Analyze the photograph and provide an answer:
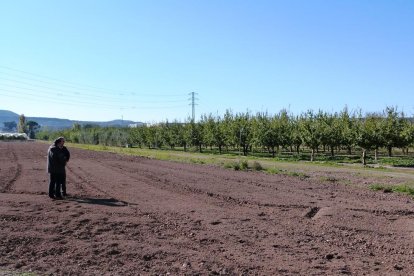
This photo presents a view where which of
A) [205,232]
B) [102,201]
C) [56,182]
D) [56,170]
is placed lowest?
[205,232]

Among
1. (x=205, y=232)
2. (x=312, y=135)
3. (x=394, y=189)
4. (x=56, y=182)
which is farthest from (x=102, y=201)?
(x=312, y=135)

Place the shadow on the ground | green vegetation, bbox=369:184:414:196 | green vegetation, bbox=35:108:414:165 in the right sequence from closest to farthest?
the shadow on the ground, green vegetation, bbox=369:184:414:196, green vegetation, bbox=35:108:414:165

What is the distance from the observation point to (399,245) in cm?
853

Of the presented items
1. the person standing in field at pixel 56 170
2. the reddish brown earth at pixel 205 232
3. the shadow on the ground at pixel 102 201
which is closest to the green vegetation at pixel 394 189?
the reddish brown earth at pixel 205 232

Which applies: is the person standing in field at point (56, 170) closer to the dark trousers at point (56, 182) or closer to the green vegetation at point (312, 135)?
the dark trousers at point (56, 182)

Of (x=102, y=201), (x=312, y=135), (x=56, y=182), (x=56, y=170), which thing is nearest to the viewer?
(x=102, y=201)

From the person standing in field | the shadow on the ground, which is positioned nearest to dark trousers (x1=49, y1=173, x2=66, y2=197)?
the person standing in field

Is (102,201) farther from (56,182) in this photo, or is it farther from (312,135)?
(312,135)

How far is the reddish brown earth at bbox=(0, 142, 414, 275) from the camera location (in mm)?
7348

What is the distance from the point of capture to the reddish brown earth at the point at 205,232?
735 cm

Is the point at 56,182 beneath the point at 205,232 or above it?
above

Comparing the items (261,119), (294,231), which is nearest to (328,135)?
(261,119)

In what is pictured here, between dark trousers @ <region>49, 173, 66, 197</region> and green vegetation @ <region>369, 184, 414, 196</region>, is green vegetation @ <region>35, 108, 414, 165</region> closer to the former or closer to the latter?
green vegetation @ <region>369, 184, 414, 196</region>

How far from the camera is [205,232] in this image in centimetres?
947
